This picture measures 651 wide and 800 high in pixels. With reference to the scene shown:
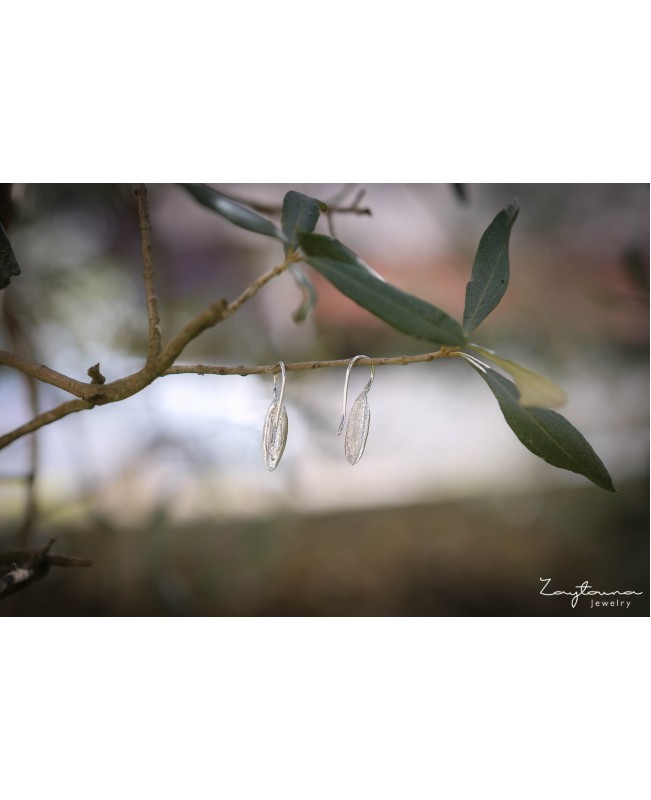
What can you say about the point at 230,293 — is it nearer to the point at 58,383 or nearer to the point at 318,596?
the point at 318,596

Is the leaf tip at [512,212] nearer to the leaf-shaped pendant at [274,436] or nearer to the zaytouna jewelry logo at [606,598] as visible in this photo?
the leaf-shaped pendant at [274,436]

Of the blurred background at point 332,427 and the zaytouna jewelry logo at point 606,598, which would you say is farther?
the blurred background at point 332,427

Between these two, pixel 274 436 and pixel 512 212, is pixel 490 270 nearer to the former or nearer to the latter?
pixel 512 212

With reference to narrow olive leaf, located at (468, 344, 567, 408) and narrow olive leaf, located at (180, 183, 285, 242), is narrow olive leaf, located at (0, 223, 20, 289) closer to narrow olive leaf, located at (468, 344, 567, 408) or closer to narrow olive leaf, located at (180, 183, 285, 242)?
narrow olive leaf, located at (180, 183, 285, 242)

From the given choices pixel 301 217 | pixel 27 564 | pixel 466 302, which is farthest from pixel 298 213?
pixel 27 564

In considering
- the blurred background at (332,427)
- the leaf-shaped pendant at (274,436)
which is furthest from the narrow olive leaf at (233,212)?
the blurred background at (332,427)

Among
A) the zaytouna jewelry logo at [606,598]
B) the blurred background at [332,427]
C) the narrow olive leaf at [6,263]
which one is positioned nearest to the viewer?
the narrow olive leaf at [6,263]
